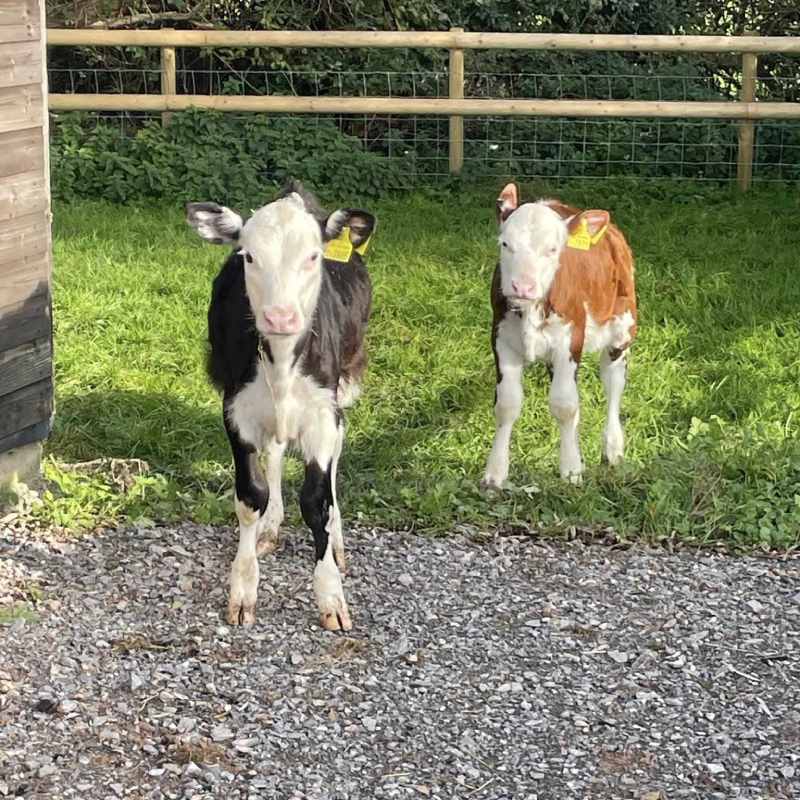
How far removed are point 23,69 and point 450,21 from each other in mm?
9677

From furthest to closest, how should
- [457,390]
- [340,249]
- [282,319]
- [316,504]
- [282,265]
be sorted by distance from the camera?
[457,390], [340,249], [316,504], [282,265], [282,319]

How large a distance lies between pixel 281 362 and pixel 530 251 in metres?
1.44

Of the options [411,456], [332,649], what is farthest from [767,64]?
[332,649]

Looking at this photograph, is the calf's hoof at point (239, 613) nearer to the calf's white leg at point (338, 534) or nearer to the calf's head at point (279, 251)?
the calf's white leg at point (338, 534)

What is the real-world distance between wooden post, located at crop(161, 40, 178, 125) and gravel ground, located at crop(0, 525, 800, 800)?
794cm

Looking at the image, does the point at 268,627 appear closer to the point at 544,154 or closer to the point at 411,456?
the point at 411,456

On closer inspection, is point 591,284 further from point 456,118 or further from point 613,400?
point 456,118

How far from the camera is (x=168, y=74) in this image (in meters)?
13.0

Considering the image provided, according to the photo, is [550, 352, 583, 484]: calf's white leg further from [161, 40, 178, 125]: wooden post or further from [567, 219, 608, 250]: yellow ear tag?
[161, 40, 178, 125]: wooden post

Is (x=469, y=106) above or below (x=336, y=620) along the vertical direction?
above

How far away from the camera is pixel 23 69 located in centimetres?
589

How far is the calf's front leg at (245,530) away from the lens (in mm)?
5070

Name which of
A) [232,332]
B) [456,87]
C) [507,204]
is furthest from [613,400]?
[456,87]

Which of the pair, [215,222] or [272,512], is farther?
[272,512]
